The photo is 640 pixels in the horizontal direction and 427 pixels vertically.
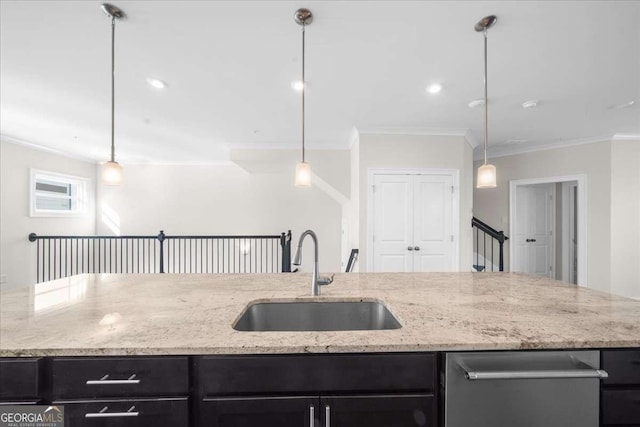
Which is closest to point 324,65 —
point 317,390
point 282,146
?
point 317,390

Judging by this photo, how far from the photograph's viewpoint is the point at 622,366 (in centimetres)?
97

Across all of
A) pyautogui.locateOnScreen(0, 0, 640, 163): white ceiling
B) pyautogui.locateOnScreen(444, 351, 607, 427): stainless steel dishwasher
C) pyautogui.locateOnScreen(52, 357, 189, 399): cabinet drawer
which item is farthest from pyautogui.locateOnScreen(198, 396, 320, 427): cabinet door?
pyautogui.locateOnScreen(0, 0, 640, 163): white ceiling

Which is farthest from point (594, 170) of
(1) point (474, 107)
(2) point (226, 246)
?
(2) point (226, 246)

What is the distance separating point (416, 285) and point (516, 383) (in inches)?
30.8

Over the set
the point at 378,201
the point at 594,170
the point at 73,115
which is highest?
the point at 73,115

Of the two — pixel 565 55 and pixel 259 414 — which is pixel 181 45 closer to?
pixel 259 414

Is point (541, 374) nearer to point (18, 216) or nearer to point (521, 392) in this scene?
point (521, 392)

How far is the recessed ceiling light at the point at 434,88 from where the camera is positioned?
261cm

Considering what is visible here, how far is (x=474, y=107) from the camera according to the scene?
3.09 meters

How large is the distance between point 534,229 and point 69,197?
918 cm

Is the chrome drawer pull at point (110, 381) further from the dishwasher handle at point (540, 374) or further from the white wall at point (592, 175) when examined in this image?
the white wall at point (592, 175)

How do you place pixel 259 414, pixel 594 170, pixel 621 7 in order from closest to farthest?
pixel 259 414 → pixel 621 7 → pixel 594 170

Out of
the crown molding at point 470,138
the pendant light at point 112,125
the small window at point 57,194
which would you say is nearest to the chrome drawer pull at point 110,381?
the pendant light at point 112,125

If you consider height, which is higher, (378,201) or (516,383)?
(378,201)
